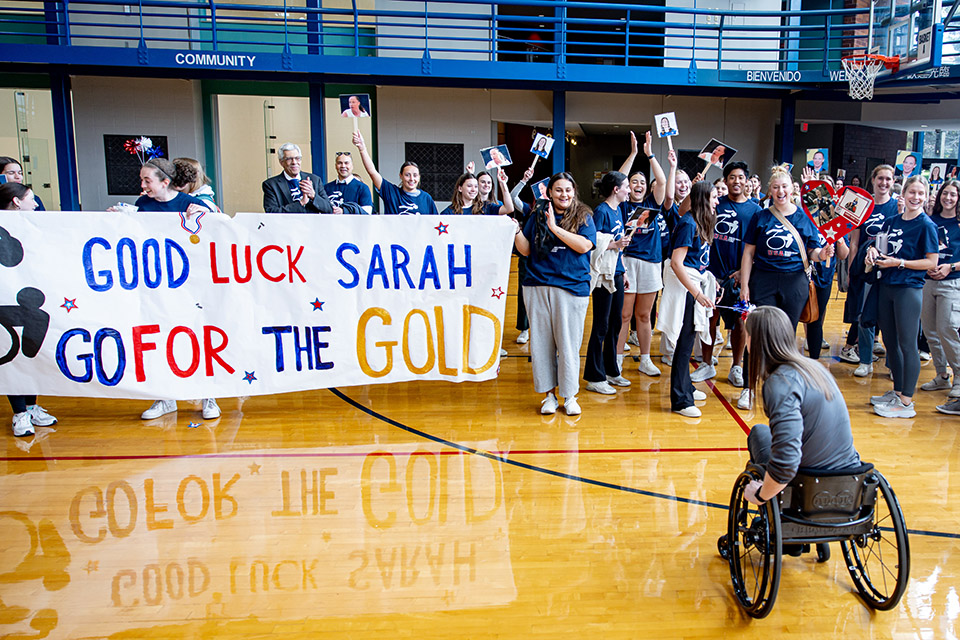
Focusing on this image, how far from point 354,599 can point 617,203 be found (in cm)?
382

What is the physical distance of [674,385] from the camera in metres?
5.23

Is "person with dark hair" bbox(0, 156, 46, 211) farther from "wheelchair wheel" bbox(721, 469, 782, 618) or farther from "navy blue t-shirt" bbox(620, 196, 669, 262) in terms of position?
"wheelchair wheel" bbox(721, 469, 782, 618)

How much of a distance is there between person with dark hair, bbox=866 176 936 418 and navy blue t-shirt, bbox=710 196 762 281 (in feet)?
3.23

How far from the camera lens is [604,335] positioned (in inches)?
228

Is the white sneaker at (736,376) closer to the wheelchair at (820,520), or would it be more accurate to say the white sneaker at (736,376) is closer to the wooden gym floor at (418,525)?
the wooden gym floor at (418,525)

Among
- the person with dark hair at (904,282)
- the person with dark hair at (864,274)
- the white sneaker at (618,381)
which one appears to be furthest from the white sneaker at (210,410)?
the person with dark hair at (864,274)

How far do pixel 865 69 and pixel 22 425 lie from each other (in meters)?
12.8

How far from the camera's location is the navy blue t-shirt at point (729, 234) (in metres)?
5.75

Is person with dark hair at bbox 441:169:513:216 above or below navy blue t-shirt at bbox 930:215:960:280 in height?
above

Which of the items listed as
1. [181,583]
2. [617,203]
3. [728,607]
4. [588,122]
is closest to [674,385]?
[617,203]

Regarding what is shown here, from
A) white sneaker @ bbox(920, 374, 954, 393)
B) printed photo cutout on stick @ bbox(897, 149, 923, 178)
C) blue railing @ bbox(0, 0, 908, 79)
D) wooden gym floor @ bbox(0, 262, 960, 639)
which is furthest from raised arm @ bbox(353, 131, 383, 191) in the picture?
printed photo cutout on stick @ bbox(897, 149, 923, 178)

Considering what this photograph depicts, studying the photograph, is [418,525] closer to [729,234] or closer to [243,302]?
[243,302]

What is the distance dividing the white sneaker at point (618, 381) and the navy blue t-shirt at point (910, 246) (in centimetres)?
205

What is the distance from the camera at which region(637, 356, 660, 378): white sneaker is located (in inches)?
246
